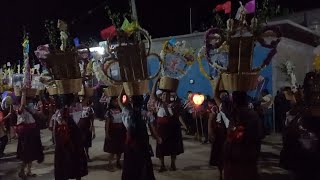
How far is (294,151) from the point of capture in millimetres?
6203

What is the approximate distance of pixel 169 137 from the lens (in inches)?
366

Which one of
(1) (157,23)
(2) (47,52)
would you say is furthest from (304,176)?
(1) (157,23)

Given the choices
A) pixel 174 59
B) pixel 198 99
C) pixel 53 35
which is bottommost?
pixel 198 99

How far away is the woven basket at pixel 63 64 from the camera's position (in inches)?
293

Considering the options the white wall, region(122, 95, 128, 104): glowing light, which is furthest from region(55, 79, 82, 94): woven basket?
the white wall

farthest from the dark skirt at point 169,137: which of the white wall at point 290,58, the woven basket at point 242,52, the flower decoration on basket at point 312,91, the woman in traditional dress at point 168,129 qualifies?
the white wall at point 290,58

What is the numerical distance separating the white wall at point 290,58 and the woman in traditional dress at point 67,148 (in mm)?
9915

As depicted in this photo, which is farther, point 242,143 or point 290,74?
point 290,74

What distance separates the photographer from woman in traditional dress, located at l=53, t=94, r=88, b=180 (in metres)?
7.44

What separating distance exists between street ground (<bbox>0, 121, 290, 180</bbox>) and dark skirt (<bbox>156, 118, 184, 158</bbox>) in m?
0.47

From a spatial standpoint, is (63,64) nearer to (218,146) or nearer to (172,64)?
(172,64)

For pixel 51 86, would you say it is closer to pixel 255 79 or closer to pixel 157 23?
pixel 255 79

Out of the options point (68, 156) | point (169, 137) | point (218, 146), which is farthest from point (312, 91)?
point (68, 156)

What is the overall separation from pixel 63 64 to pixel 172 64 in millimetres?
2418
